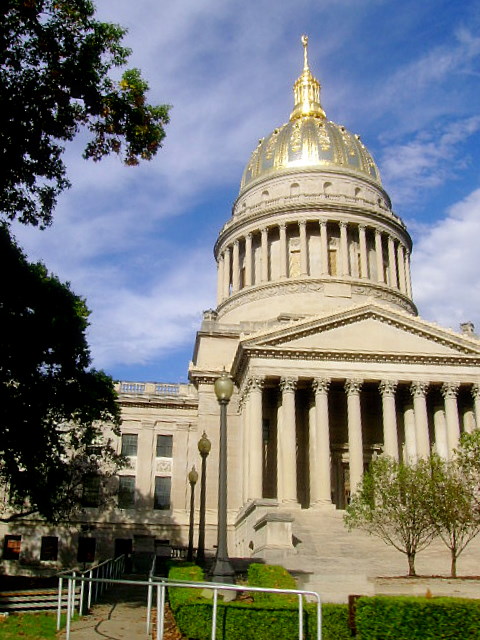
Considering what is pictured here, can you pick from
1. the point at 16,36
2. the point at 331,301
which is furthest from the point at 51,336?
the point at 331,301

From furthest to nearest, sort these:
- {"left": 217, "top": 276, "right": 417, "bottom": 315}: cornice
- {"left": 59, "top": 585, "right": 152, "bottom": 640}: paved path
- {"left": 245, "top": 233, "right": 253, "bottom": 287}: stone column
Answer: {"left": 245, "top": 233, "right": 253, "bottom": 287}: stone column → {"left": 217, "top": 276, "right": 417, "bottom": 315}: cornice → {"left": 59, "top": 585, "right": 152, "bottom": 640}: paved path

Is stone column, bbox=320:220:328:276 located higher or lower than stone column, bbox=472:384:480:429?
higher

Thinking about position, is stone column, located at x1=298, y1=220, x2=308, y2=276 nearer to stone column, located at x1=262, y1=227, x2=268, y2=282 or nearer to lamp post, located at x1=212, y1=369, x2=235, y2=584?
stone column, located at x1=262, y1=227, x2=268, y2=282

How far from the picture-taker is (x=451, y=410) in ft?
138

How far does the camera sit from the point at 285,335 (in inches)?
1620

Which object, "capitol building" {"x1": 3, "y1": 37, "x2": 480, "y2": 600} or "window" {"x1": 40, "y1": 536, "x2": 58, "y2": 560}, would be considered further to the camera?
"window" {"x1": 40, "y1": 536, "x2": 58, "y2": 560}

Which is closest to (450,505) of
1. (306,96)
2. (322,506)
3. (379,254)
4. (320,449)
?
(322,506)

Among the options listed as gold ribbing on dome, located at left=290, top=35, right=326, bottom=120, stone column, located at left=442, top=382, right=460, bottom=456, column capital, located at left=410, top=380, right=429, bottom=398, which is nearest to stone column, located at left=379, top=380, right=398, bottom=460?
column capital, located at left=410, top=380, right=429, bottom=398

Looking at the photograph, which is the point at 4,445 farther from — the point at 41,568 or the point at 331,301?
the point at 331,301

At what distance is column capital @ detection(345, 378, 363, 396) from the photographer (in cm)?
4119

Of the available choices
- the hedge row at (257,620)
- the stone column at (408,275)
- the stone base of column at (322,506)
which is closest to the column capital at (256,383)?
the stone base of column at (322,506)

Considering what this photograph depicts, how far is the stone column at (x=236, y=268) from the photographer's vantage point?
62.7 meters

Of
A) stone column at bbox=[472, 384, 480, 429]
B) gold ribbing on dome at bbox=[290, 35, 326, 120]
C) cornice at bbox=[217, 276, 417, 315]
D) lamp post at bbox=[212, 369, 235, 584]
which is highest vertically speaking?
gold ribbing on dome at bbox=[290, 35, 326, 120]

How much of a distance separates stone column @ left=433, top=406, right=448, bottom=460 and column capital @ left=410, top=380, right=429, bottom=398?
2.57 m
